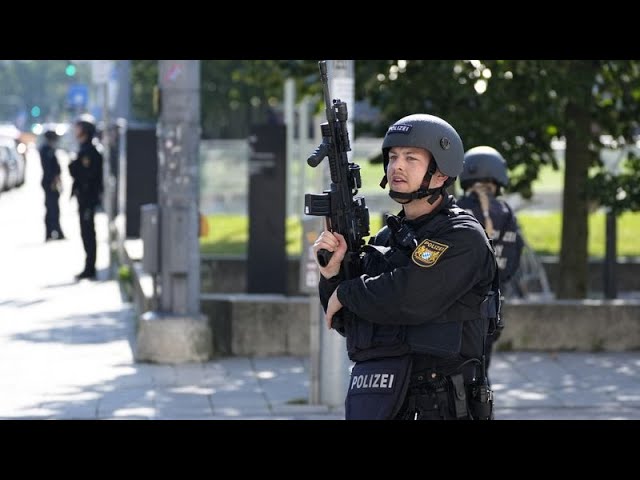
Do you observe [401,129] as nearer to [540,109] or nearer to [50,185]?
[540,109]

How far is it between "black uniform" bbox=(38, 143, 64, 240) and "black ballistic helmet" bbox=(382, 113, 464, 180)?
1679 cm

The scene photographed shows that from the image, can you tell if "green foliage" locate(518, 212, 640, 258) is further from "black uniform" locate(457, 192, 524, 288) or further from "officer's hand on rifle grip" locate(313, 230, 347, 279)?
"officer's hand on rifle grip" locate(313, 230, 347, 279)

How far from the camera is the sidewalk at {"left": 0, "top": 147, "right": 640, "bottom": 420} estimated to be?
962 centimetres

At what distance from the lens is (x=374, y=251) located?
5207 millimetres

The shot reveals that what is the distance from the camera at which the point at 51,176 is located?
2195 centimetres

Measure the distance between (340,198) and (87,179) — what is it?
1173 centimetres

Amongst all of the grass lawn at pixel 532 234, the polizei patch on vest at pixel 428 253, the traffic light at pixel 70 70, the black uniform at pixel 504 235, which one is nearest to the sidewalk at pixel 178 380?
the black uniform at pixel 504 235

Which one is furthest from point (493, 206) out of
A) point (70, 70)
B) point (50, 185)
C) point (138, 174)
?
point (70, 70)

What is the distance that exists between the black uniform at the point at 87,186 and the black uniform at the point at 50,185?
4861 mm

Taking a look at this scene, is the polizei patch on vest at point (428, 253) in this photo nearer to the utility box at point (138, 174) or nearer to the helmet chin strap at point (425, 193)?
the helmet chin strap at point (425, 193)

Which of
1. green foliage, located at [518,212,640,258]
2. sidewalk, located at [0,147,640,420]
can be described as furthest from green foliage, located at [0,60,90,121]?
sidewalk, located at [0,147,640,420]

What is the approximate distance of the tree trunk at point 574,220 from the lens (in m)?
13.6

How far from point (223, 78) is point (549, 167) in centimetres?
2154
